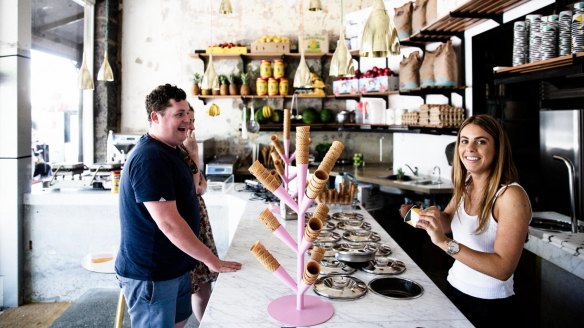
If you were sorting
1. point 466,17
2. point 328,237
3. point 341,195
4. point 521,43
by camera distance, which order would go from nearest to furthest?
1. point 328,237
2. point 521,43
3. point 341,195
4. point 466,17

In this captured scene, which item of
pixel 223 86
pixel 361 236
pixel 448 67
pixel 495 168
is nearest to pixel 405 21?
pixel 448 67

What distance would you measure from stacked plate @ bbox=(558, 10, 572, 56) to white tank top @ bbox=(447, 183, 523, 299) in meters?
1.29

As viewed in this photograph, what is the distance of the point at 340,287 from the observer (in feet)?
5.70

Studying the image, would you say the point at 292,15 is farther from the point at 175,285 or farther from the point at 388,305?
the point at 388,305

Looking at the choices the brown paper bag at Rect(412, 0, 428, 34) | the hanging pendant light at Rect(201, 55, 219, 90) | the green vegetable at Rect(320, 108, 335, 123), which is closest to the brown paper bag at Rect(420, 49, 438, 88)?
the brown paper bag at Rect(412, 0, 428, 34)

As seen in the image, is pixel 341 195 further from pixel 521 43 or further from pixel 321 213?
pixel 321 213

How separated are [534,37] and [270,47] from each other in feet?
13.4

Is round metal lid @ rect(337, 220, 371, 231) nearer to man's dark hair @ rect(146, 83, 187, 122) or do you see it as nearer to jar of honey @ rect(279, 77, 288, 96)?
man's dark hair @ rect(146, 83, 187, 122)

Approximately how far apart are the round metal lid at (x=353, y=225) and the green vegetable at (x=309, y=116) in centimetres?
380

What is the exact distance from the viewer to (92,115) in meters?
6.23

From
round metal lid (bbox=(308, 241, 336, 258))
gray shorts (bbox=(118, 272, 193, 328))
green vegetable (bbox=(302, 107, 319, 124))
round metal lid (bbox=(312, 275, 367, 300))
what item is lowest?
gray shorts (bbox=(118, 272, 193, 328))

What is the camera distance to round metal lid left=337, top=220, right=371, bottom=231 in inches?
102

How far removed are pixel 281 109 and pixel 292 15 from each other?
1436mm

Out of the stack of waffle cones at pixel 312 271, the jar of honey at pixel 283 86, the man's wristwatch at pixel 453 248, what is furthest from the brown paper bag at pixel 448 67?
the stack of waffle cones at pixel 312 271
